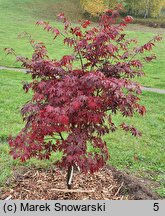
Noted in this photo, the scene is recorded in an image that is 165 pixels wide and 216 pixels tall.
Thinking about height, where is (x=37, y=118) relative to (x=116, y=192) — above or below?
above

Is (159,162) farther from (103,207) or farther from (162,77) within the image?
(162,77)

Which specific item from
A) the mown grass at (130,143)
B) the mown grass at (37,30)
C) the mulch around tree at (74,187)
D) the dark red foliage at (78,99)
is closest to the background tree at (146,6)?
the mown grass at (37,30)

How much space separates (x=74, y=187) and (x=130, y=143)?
229cm

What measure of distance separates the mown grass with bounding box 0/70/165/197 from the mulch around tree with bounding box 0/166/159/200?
240 millimetres

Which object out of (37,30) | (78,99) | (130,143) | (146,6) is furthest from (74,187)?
(146,6)

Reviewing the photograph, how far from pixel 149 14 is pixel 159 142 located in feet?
108

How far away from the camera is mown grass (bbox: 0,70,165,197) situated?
5672mm

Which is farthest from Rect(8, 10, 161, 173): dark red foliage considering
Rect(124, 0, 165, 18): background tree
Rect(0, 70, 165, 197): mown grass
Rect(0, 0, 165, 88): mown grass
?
Rect(124, 0, 165, 18): background tree

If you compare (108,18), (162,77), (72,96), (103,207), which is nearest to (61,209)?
(103,207)

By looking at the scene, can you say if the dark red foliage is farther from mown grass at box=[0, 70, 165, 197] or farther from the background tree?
the background tree

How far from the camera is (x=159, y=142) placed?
23.7ft

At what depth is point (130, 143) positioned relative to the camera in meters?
6.94

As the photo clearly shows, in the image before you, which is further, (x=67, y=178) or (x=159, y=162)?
(x=159, y=162)

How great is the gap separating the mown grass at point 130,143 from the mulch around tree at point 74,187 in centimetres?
24
